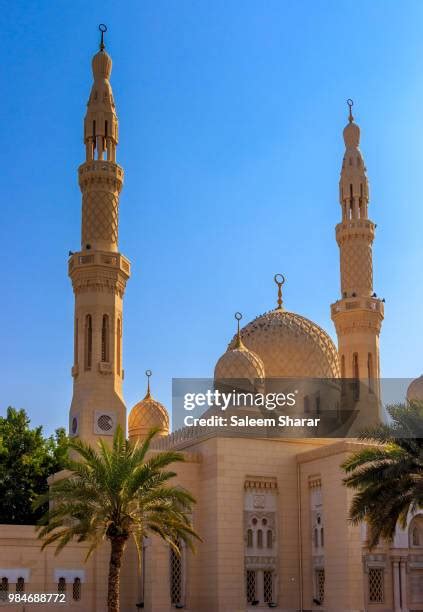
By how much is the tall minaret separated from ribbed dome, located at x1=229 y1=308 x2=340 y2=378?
0.86 m

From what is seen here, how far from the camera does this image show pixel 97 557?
29172 mm

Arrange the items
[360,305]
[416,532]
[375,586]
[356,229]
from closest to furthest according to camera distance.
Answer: [375,586] < [416,532] < [360,305] < [356,229]

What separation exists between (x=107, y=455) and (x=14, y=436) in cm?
1792

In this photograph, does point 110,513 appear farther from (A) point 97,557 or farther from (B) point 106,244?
(B) point 106,244

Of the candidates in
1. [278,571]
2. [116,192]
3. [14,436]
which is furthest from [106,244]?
[278,571]

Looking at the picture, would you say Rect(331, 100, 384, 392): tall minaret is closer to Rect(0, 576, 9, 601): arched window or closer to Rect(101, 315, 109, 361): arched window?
Rect(101, 315, 109, 361): arched window

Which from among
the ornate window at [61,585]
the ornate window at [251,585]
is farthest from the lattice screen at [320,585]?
the ornate window at [61,585]

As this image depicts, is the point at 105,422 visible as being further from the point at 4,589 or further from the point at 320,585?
the point at 320,585

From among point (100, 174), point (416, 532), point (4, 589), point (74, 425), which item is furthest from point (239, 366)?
point (4, 589)

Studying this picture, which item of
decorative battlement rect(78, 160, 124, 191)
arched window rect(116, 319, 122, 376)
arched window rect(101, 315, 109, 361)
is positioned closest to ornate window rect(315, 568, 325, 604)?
arched window rect(116, 319, 122, 376)

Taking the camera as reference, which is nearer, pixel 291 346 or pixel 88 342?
pixel 88 342

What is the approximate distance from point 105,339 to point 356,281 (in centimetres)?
1081

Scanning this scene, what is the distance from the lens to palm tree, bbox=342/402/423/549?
20.5 meters

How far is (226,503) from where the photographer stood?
28.4 metres
